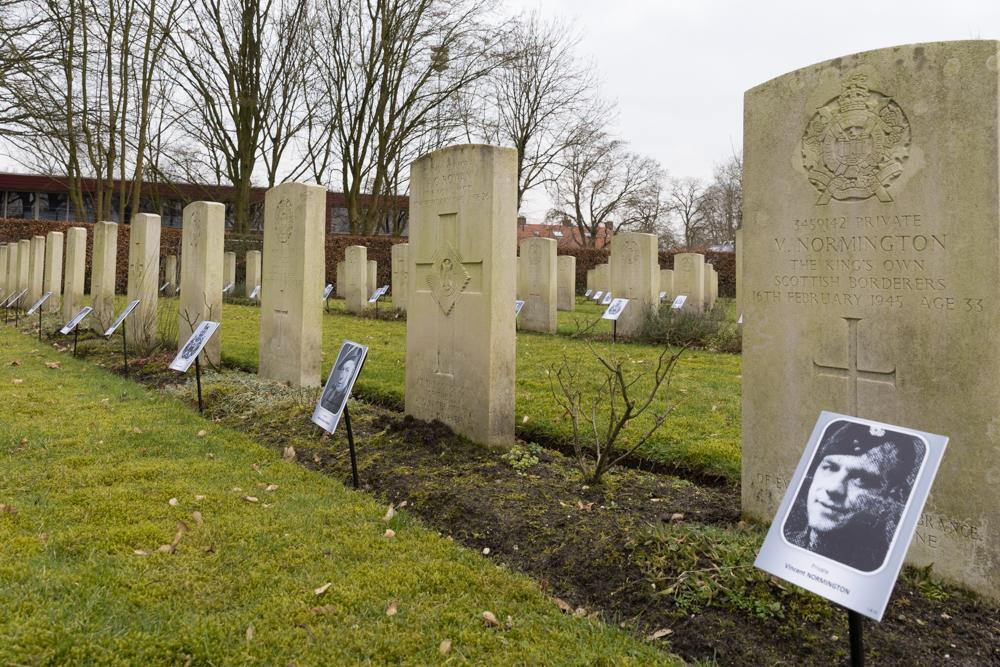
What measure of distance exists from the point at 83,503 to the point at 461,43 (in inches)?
943

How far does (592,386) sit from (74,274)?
10.9m

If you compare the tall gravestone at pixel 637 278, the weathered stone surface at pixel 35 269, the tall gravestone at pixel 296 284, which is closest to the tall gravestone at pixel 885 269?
the tall gravestone at pixel 296 284

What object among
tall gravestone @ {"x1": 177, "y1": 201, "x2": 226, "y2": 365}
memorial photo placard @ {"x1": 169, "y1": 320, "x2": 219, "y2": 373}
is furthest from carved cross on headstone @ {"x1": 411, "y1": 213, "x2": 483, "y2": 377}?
tall gravestone @ {"x1": 177, "y1": 201, "x2": 226, "y2": 365}

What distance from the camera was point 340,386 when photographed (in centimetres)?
421

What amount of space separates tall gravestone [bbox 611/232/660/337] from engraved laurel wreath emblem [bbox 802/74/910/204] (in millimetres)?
9606

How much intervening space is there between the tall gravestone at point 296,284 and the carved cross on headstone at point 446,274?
1.76 metres

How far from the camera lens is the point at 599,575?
294cm

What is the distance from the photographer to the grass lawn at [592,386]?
4828 millimetres

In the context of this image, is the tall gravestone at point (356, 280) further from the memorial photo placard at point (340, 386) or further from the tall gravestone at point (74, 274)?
the memorial photo placard at point (340, 386)

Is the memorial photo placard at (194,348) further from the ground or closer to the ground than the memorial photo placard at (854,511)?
further from the ground

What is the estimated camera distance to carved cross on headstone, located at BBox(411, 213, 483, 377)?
518 centimetres

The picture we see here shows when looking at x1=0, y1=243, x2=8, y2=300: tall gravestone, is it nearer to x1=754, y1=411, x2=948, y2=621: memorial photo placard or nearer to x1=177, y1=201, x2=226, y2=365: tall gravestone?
x1=177, y1=201, x2=226, y2=365: tall gravestone

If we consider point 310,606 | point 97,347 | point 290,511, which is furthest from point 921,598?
point 97,347

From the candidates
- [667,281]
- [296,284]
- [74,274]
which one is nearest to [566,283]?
[667,281]
